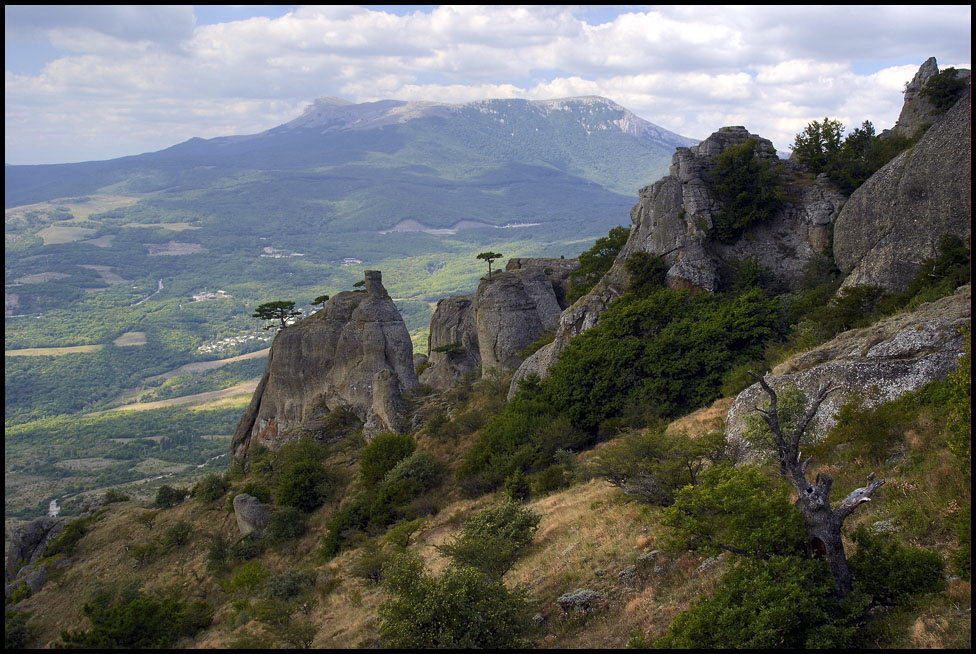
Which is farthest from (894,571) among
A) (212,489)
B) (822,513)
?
(212,489)

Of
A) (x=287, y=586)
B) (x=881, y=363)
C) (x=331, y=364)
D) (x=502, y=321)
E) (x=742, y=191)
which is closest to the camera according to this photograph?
(x=881, y=363)

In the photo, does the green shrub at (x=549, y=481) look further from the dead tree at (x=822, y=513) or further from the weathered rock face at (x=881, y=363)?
the dead tree at (x=822, y=513)

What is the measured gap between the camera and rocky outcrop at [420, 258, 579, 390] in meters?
42.4

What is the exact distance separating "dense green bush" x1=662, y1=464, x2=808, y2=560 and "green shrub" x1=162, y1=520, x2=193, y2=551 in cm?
2657

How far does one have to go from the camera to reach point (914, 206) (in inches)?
1067

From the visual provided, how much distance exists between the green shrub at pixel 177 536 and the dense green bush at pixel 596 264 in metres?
26.2

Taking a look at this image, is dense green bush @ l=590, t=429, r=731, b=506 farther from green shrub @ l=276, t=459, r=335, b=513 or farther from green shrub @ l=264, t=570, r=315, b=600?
green shrub @ l=276, t=459, r=335, b=513

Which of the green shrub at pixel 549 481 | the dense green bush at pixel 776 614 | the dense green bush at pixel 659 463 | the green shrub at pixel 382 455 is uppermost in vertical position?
the dense green bush at pixel 776 614

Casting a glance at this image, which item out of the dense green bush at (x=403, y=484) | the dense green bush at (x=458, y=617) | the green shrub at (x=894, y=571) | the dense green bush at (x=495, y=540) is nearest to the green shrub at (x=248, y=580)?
the dense green bush at (x=403, y=484)

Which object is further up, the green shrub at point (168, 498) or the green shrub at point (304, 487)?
the green shrub at point (304, 487)

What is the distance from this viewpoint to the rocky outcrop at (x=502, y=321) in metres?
42.4

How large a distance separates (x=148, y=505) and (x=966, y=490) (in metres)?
41.0

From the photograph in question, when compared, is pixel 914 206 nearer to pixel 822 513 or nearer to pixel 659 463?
pixel 659 463

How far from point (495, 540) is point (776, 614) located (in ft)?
25.7
